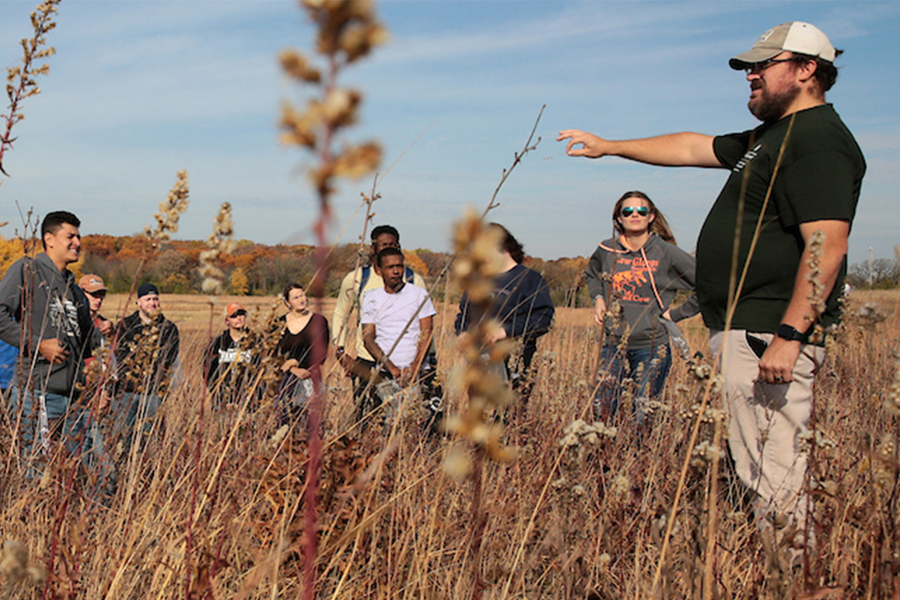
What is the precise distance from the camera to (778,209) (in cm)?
248

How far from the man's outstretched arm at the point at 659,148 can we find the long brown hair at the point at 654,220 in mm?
1836

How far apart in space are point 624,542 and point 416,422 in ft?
3.72

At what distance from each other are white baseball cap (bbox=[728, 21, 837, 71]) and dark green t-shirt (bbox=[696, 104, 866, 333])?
22cm

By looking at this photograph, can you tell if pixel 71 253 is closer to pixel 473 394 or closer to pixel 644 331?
pixel 644 331

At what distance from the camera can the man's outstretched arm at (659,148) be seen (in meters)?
3.10

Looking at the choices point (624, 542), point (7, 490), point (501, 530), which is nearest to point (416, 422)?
point (501, 530)

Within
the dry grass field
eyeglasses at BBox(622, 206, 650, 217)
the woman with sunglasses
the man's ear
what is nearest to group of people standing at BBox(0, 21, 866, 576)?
the man's ear

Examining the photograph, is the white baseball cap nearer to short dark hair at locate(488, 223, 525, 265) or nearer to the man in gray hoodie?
short dark hair at locate(488, 223, 525, 265)

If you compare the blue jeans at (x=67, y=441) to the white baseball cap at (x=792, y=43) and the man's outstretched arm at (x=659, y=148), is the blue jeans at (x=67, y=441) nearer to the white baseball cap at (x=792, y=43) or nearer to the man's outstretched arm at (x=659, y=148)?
the man's outstretched arm at (x=659, y=148)

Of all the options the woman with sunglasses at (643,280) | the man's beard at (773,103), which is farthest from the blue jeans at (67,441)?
the woman with sunglasses at (643,280)

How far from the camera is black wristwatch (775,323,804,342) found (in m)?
2.25

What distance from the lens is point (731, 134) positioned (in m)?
3.10

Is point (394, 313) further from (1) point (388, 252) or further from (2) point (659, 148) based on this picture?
(2) point (659, 148)

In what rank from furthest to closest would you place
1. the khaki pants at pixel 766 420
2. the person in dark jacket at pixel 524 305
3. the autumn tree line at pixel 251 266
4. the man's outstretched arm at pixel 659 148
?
1. the person in dark jacket at pixel 524 305
2. the man's outstretched arm at pixel 659 148
3. the khaki pants at pixel 766 420
4. the autumn tree line at pixel 251 266
